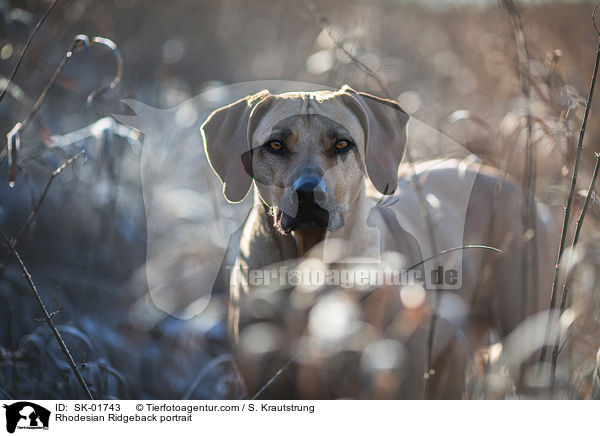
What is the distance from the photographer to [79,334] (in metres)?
2.06

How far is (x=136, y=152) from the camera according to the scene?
2754 mm

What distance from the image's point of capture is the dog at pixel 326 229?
1.96 meters

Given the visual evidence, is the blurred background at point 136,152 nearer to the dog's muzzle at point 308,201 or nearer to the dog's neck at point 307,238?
the dog's muzzle at point 308,201

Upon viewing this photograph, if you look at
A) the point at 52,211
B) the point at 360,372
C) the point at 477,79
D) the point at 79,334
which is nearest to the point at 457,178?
the point at 360,372
